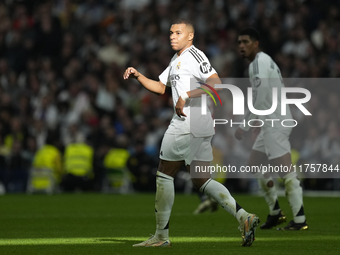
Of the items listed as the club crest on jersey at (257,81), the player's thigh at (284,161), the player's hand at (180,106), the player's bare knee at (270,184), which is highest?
the club crest on jersey at (257,81)

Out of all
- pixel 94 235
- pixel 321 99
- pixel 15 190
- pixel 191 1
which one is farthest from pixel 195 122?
pixel 191 1

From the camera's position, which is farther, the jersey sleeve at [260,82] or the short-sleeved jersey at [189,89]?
the jersey sleeve at [260,82]

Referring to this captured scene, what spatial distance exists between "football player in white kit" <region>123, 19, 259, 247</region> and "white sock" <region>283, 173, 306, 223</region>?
2.14 meters

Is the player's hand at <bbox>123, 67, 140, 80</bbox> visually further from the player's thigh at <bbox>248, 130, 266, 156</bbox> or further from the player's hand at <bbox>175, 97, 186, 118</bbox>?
the player's thigh at <bbox>248, 130, 266, 156</bbox>

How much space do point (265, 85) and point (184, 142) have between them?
90.8 inches

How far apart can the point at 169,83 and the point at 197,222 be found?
3117mm

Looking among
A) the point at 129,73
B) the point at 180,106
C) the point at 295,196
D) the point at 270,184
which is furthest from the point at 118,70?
the point at 180,106

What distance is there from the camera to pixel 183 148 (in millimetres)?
6633

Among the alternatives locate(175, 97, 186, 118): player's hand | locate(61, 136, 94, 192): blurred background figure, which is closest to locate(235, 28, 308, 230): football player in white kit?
locate(175, 97, 186, 118): player's hand

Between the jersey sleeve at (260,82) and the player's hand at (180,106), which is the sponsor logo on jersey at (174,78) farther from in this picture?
the jersey sleeve at (260,82)

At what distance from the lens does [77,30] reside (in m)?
20.4

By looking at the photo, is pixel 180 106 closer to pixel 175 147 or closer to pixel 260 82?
pixel 175 147

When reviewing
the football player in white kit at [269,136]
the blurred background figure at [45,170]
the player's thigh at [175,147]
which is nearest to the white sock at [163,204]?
the player's thigh at [175,147]

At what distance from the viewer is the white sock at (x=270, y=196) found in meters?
8.88
